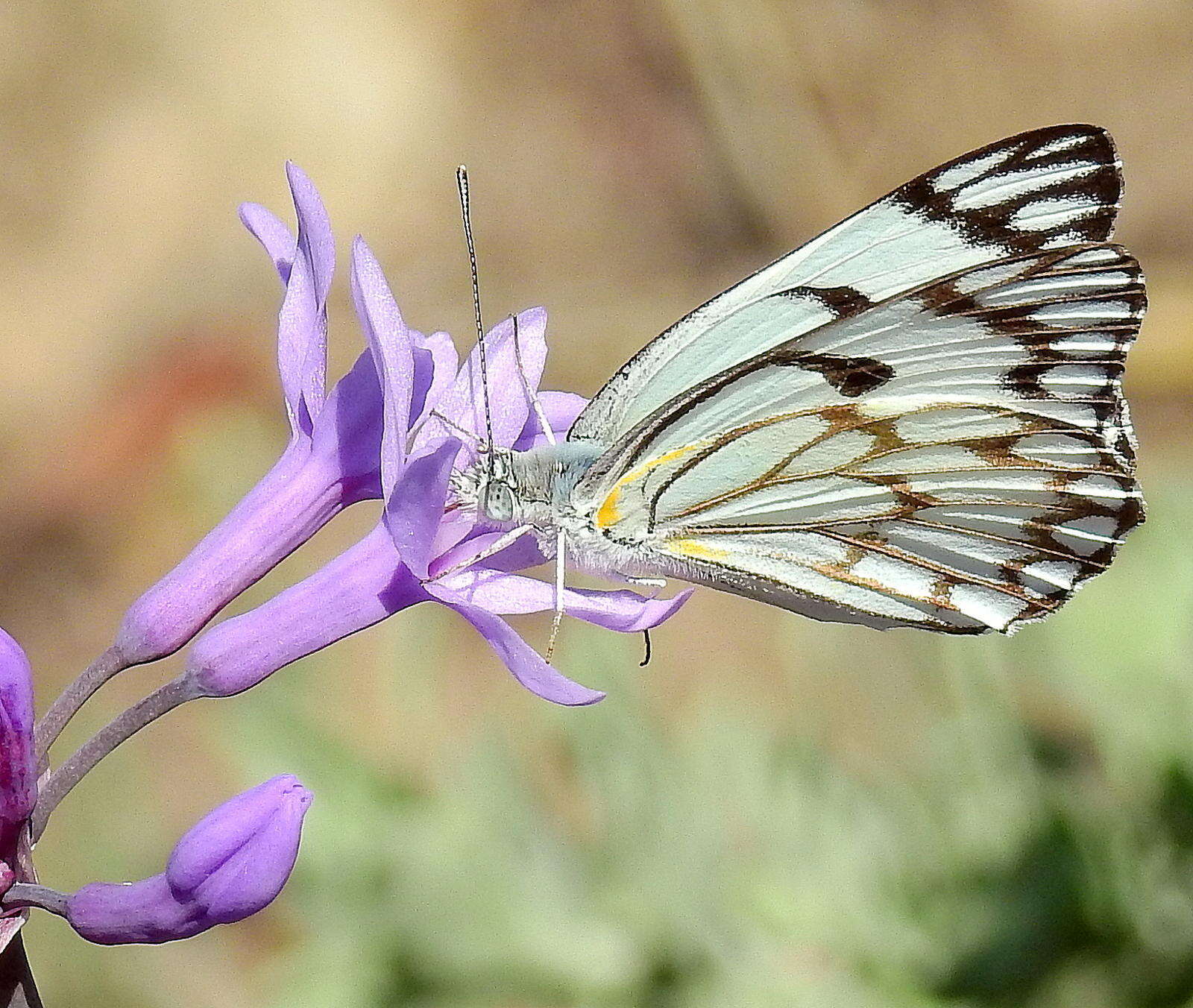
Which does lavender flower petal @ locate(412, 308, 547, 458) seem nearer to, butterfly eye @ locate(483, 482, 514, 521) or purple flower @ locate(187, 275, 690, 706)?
purple flower @ locate(187, 275, 690, 706)

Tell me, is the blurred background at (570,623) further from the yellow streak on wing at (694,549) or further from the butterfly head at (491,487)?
the butterfly head at (491,487)

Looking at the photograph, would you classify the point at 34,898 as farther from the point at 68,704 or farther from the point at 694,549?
the point at 694,549

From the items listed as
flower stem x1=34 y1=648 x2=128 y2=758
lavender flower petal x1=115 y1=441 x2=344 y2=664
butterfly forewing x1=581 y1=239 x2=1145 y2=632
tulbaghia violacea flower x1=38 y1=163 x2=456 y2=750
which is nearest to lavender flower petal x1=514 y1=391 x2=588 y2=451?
butterfly forewing x1=581 y1=239 x2=1145 y2=632

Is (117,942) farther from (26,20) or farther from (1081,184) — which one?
(26,20)

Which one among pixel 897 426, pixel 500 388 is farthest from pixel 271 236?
pixel 897 426

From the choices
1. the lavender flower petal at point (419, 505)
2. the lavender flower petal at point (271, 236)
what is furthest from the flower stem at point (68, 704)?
the lavender flower petal at point (271, 236)
